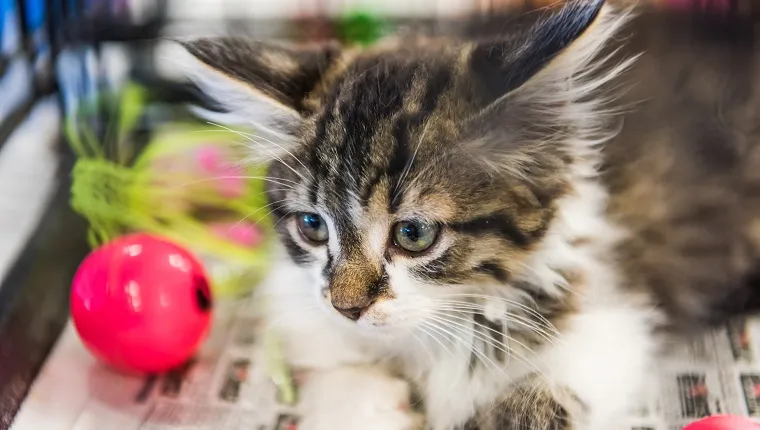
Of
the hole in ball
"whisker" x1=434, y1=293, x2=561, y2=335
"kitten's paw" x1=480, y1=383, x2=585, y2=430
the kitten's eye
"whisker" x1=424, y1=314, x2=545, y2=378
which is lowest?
"kitten's paw" x1=480, y1=383, x2=585, y2=430

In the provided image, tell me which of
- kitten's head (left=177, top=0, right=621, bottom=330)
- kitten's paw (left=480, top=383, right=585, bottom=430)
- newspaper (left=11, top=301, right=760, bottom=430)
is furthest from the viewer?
newspaper (left=11, top=301, right=760, bottom=430)

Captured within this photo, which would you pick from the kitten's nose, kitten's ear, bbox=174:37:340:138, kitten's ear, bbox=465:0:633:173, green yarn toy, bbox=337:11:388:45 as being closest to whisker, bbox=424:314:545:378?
the kitten's nose

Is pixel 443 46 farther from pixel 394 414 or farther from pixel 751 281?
pixel 751 281

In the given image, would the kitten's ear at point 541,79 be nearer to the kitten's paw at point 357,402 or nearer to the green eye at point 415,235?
the green eye at point 415,235

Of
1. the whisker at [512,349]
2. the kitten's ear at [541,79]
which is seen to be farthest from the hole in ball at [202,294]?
the kitten's ear at [541,79]

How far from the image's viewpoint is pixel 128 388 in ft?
3.99

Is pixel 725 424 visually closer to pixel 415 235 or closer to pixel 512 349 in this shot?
pixel 512 349

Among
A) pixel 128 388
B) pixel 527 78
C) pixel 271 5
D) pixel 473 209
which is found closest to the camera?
pixel 527 78

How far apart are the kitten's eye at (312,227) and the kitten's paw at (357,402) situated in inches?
9.4

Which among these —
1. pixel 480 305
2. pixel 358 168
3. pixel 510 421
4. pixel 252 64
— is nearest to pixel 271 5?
pixel 252 64

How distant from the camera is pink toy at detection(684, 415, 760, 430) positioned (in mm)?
940

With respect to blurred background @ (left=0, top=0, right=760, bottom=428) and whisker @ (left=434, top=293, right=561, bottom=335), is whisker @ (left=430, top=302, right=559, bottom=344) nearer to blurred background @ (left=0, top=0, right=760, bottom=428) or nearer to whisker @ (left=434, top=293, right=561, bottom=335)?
whisker @ (left=434, top=293, right=561, bottom=335)

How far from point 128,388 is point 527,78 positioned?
81cm

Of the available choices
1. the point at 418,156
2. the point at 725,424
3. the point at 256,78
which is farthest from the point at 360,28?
the point at 725,424
